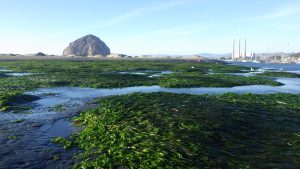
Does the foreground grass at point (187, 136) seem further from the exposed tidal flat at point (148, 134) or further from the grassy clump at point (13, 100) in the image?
the grassy clump at point (13, 100)

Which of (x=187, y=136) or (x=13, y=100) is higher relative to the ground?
(x=13, y=100)

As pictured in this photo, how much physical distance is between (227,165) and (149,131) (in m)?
5.49

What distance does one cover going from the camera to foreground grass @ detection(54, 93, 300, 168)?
12859mm

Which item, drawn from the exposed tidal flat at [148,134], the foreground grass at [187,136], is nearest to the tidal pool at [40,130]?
the exposed tidal flat at [148,134]

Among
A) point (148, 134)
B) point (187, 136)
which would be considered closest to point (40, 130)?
point (148, 134)

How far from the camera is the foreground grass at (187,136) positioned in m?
12.9

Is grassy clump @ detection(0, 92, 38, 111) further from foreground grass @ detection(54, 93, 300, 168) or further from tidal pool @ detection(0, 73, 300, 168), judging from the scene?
foreground grass @ detection(54, 93, 300, 168)

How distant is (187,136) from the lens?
617 inches

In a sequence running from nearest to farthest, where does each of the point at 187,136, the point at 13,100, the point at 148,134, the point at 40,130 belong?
the point at 187,136
the point at 148,134
the point at 40,130
the point at 13,100

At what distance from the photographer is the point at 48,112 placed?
2325 centimetres

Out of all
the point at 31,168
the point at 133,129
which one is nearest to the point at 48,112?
the point at 133,129

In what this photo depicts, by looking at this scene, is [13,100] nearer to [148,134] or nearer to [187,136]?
[148,134]

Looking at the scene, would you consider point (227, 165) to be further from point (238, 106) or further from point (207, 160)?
A: point (238, 106)

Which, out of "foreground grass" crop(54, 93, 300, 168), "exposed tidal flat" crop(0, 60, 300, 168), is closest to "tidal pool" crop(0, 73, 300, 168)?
"exposed tidal flat" crop(0, 60, 300, 168)
